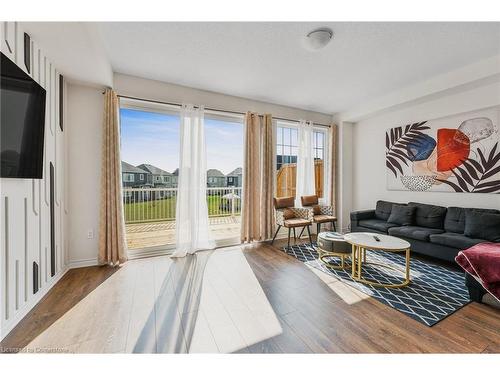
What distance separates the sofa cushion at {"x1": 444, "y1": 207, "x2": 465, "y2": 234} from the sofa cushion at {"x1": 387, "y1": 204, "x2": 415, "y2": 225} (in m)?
0.43

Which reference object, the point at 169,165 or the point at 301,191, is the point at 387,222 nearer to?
the point at 301,191

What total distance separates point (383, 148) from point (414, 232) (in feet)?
6.14

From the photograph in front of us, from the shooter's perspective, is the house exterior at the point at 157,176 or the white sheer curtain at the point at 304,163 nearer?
the house exterior at the point at 157,176

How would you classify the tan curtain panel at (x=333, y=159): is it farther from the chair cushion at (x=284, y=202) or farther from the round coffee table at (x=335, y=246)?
the round coffee table at (x=335, y=246)

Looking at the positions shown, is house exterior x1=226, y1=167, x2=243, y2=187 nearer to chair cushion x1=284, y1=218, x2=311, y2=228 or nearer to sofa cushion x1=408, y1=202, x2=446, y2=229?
chair cushion x1=284, y1=218, x2=311, y2=228

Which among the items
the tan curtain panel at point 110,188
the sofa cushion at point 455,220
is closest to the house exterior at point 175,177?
the tan curtain panel at point 110,188

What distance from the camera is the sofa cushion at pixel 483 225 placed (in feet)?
8.63

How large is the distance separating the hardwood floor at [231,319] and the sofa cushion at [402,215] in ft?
5.72

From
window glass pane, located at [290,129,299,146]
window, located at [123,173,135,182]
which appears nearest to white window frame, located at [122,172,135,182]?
window, located at [123,173,135,182]

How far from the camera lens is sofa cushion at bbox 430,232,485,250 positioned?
8.57ft

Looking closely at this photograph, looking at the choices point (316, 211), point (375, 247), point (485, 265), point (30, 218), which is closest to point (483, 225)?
Result: point (485, 265)

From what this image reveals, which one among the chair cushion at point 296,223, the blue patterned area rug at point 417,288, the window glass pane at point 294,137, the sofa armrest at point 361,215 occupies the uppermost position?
the window glass pane at point 294,137

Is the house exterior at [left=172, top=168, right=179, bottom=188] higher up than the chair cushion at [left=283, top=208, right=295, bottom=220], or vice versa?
the house exterior at [left=172, top=168, right=179, bottom=188]

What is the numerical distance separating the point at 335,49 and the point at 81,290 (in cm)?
382
